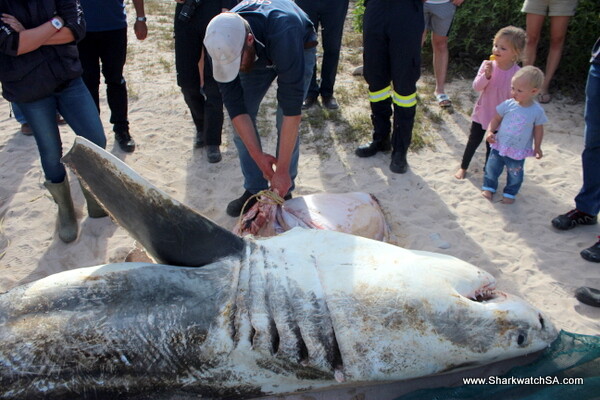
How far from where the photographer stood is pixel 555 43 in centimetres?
557

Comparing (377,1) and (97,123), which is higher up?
(377,1)

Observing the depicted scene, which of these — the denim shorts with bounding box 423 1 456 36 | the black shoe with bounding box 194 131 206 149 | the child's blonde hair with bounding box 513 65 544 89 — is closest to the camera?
the child's blonde hair with bounding box 513 65 544 89

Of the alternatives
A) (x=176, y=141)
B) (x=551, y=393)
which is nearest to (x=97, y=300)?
(x=551, y=393)

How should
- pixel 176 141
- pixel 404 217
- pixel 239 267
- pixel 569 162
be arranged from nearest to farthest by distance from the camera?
pixel 239 267, pixel 404 217, pixel 569 162, pixel 176 141

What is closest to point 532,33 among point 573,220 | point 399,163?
point 399,163

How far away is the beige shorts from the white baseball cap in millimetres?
4260

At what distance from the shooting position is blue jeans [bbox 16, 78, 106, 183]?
134 inches

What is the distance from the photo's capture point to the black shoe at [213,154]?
4.81 metres

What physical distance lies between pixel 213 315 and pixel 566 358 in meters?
1.71

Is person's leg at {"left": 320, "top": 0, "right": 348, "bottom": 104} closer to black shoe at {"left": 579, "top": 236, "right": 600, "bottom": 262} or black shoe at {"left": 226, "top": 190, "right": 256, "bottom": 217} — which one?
black shoe at {"left": 226, "top": 190, "right": 256, "bottom": 217}

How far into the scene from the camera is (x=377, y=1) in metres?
4.25

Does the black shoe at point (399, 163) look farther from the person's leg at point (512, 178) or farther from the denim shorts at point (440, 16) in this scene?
the denim shorts at point (440, 16)

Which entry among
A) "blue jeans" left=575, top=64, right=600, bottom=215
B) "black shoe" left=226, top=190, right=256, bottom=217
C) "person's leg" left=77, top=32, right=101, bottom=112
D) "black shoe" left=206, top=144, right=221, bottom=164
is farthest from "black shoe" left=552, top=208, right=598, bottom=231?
"person's leg" left=77, top=32, right=101, bottom=112

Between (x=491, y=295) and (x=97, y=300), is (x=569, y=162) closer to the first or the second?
(x=491, y=295)
